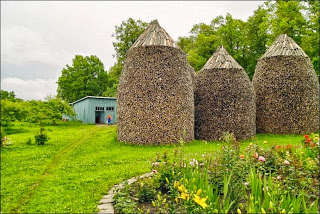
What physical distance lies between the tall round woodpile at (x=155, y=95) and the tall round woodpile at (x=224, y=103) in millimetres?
1443

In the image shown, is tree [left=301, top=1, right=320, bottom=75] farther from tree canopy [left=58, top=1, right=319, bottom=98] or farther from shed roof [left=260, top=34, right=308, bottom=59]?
shed roof [left=260, top=34, right=308, bottom=59]

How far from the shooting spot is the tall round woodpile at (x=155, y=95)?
11.1 m

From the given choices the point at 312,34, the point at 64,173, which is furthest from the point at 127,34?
the point at 64,173

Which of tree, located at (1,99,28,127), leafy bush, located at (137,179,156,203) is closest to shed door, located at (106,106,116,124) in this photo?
tree, located at (1,99,28,127)

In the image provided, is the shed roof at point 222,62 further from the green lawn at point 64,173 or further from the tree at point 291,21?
the tree at point 291,21

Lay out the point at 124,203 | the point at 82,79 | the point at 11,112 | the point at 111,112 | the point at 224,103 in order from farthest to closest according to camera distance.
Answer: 1. the point at 82,79
2. the point at 111,112
3. the point at 224,103
4. the point at 11,112
5. the point at 124,203

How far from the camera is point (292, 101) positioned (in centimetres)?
1456

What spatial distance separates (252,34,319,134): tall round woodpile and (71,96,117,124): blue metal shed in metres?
17.3

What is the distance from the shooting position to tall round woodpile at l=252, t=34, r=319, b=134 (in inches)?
574

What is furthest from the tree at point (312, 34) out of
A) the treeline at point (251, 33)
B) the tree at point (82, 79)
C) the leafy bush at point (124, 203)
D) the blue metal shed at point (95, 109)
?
the tree at point (82, 79)

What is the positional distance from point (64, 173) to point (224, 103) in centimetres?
853

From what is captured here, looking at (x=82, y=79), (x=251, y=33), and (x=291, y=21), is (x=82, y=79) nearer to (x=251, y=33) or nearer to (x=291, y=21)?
(x=251, y=33)

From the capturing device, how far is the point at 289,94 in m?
14.6

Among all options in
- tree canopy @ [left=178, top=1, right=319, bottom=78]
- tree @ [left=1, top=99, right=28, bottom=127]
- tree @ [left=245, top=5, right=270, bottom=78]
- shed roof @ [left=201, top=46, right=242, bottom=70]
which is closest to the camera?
tree @ [left=1, top=99, right=28, bottom=127]
